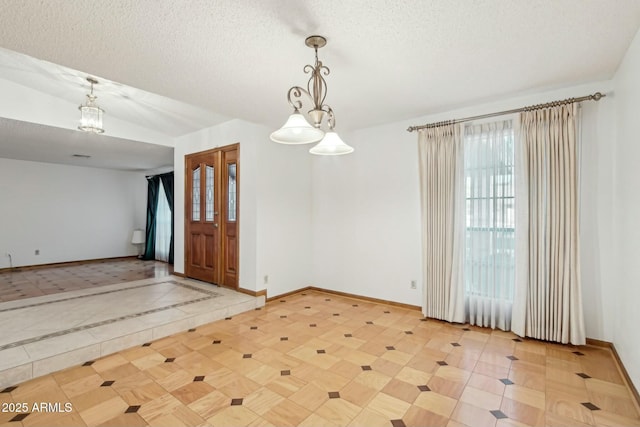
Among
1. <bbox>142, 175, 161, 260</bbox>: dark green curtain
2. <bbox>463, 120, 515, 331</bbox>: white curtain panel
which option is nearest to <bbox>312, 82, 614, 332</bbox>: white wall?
<bbox>463, 120, 515, 331</bbox>: white curtain panel

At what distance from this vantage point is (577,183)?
3025 mm

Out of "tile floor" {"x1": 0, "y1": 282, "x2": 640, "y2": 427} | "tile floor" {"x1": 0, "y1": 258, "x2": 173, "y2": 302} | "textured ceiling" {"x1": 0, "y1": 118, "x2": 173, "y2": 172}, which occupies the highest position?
"textured ceiling" {"x1": 0, "y1": 118, "x2": 173, "y2": 172}

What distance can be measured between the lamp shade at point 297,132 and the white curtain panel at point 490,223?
7.89 ft

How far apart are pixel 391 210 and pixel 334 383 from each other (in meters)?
2.58

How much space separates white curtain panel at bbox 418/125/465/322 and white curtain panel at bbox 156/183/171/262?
6590mm

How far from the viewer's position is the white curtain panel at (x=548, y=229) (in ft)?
9.89

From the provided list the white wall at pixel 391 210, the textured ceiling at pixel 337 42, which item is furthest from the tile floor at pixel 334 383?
the textured ceiling at pixel 337 42

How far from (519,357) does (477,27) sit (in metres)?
2.85

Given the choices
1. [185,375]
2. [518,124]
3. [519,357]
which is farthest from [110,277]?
[518,124]

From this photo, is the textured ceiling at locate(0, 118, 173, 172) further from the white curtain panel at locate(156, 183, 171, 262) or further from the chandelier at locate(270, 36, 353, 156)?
the chandelier at locate(270, 36, 353, 156)

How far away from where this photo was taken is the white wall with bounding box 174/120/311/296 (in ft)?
15.0

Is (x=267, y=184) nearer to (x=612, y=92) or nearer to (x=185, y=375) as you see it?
(x=185, y=375)

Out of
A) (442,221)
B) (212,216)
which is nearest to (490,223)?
(442,221)

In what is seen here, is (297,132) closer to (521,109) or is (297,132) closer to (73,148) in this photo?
(521,109)
